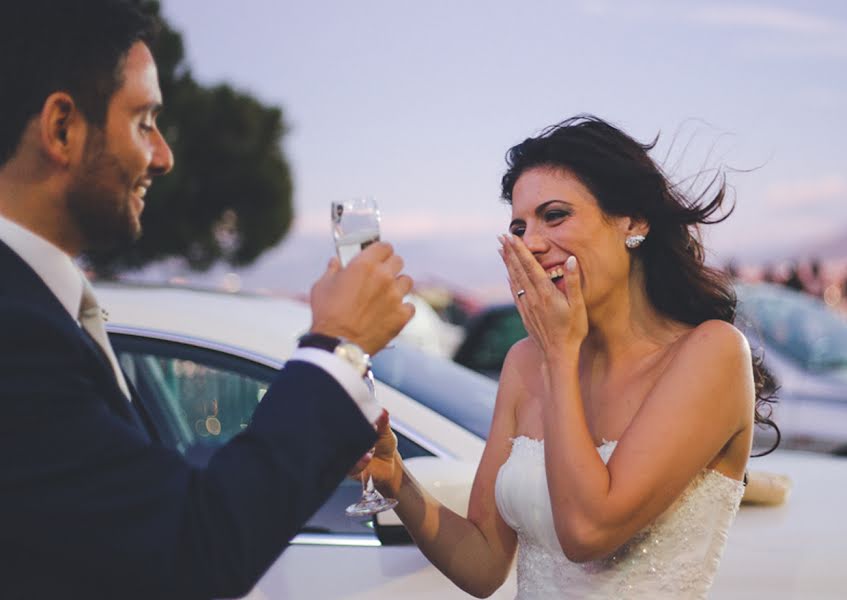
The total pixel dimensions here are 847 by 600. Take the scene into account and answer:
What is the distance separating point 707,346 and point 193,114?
114 ft

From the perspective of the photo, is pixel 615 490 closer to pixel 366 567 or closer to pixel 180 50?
pixel 366 567

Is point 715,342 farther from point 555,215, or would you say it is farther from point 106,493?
point 106,493

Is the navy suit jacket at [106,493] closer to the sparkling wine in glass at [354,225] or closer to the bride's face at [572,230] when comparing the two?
the sparkling wine in glass at [354,225]

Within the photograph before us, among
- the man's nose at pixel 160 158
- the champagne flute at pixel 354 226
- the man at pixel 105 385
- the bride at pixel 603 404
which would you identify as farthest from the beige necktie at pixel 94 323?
the bride at pixel 603 404

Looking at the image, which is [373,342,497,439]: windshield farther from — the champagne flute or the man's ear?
the man's ear

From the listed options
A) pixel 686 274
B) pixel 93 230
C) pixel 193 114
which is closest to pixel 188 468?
pixel 93 230

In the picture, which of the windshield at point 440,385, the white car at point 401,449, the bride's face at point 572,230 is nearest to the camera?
the bride's face at point 572,230

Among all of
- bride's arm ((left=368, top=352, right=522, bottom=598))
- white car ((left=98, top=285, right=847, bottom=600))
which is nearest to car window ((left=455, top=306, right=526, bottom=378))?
white car ((left=98, top=285, right=847, bottom=600))

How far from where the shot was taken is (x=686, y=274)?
8.14 feet

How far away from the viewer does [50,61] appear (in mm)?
1396

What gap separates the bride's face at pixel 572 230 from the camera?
2334mm

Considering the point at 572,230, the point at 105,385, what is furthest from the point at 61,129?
the point at 572,230

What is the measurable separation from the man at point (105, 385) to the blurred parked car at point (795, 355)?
515 centimetres

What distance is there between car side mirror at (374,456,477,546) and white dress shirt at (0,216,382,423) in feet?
3.35
